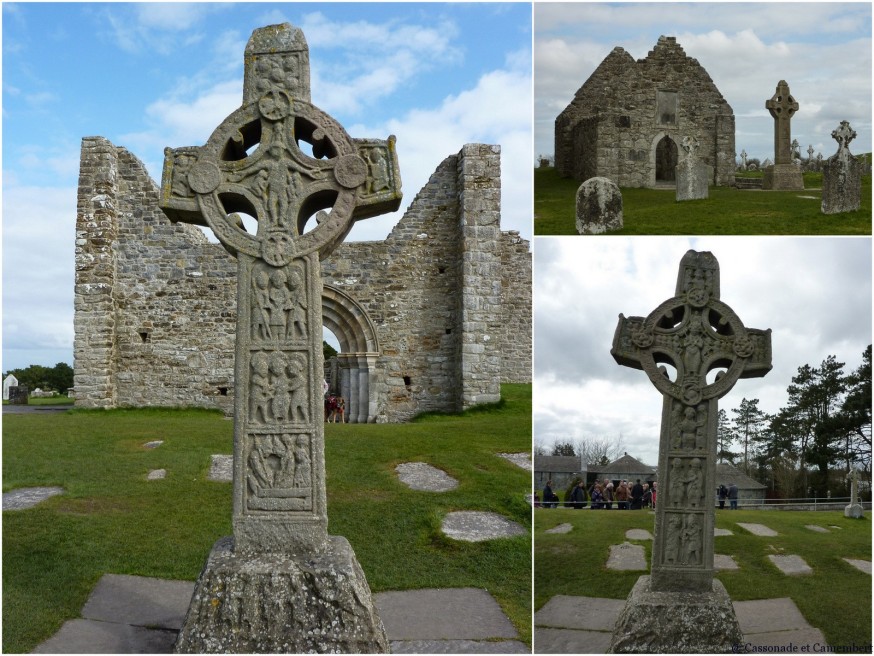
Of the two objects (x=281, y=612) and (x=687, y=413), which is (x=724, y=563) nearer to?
(x=687, y=413)

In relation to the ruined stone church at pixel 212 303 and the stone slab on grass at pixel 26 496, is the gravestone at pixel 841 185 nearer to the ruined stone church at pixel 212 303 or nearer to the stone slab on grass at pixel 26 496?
the ruined stone church at pixel 212 303

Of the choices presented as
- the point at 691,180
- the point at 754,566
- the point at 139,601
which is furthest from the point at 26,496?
the point at 691,180

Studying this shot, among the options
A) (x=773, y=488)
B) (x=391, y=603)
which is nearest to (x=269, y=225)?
(x=391, y=603)

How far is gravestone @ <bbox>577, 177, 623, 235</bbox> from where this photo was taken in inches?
442

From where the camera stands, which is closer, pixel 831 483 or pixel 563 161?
pixel 831 483

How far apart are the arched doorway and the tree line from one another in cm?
1891

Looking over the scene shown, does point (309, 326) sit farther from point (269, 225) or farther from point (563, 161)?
point (563, 161)

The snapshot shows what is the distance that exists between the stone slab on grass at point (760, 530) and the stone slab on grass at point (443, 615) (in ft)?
19.9

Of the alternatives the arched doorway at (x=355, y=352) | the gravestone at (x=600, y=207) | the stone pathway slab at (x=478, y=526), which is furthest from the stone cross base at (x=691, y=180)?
the stone pathway slab at (x=478, y=526)

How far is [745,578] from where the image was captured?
27.2 ft

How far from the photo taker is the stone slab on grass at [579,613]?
267 inches

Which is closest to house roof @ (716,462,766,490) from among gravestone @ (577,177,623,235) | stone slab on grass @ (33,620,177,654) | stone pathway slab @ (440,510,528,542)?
gravestone @ (577,177,623,235)

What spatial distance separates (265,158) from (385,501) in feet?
14.9

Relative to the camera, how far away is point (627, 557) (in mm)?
9133
